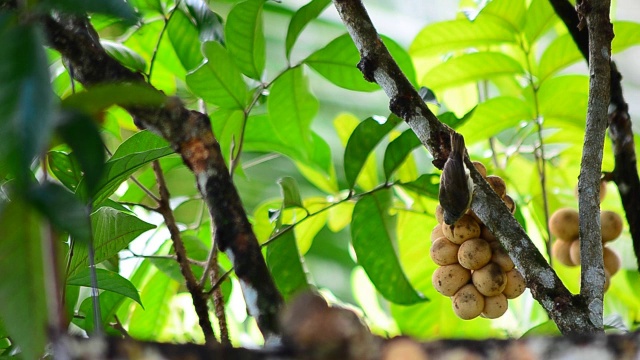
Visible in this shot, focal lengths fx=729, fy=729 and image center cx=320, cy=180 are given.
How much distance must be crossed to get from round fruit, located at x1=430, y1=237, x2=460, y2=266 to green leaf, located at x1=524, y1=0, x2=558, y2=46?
0.35m

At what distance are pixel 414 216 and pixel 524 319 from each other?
0.54 meters

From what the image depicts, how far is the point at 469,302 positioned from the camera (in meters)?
0.58

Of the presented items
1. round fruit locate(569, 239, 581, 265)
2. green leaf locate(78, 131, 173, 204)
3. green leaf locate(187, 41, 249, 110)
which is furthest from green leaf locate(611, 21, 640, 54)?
green leaf locate(78, 131, 173, 204)

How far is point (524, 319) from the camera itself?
1.32 meters

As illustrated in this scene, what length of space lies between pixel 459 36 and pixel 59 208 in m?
0.67

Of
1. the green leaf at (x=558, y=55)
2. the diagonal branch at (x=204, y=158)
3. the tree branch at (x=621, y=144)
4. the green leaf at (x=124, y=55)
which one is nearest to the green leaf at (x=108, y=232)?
the diagonal branch at (x=204, y=158)

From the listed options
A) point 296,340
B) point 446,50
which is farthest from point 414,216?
point 296,340

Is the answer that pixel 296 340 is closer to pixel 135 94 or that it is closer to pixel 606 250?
pixel 135 94

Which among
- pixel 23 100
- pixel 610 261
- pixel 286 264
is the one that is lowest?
pixel 610 261

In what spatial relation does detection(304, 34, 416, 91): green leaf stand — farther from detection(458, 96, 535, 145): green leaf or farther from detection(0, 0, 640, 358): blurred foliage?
detection(458, 96, 535, 145): green leaf

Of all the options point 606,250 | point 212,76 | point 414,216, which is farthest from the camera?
point 414,216

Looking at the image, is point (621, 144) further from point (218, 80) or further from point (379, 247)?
point (218, 80)

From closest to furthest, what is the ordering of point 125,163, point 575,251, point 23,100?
1. point 23,100
2. point 125,163
3. point 575,251

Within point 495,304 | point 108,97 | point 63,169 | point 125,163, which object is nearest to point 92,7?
point 108,97
